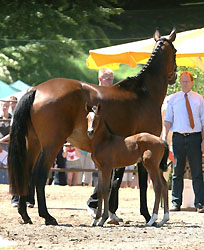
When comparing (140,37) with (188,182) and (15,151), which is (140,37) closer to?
(188,182)

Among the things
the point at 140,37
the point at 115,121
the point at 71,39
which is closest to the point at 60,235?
the point at 115,121

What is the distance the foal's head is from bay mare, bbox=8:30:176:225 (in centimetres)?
33

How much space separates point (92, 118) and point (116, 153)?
535 mm

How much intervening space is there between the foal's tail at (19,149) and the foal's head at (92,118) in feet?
2.62

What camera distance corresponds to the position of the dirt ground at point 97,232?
6414 millimetres

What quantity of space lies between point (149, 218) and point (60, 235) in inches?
83.6

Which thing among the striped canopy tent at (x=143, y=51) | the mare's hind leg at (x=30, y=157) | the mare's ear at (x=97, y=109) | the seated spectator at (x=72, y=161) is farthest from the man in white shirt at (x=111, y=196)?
the seated spectator at (x=72, y=161)

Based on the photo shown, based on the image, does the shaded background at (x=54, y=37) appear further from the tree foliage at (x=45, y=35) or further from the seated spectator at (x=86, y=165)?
the seated spectator at (x=86, y=165)

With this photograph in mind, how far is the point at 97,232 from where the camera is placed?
736 centimetres

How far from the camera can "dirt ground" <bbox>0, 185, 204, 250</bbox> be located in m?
6.41

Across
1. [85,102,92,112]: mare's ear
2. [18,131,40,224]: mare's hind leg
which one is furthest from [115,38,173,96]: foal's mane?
[18,131,40,224]: mare's hind leg

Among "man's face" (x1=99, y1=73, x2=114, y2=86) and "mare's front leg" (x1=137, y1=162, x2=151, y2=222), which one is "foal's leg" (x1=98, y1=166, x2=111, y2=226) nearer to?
"mare's front leg" (x1=137, y1=162, x2=151, y2=222)

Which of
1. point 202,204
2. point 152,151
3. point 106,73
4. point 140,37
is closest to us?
point 152,151

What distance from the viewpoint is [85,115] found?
8.35m
